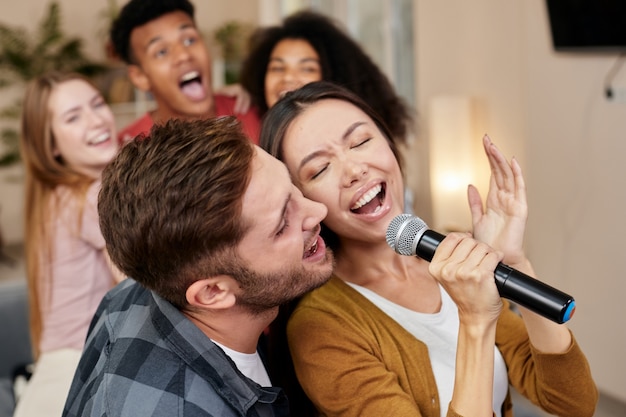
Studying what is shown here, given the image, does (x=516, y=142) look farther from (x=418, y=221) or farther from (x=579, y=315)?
(x=418, y=221)

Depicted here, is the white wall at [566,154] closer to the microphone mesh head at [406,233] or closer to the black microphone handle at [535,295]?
the microphone mesh head at [406,233]

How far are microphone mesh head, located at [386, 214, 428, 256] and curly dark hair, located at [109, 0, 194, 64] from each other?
1553 mm

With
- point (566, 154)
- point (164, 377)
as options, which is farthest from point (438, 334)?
point (566, 154)

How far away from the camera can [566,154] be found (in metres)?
3.19

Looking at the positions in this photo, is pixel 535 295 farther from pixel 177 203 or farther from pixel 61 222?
pixel 61 222

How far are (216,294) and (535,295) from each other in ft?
1.70

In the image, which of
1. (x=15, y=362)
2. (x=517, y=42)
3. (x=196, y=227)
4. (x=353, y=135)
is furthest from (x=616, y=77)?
(x=15, y=362)

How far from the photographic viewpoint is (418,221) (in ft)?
3.86

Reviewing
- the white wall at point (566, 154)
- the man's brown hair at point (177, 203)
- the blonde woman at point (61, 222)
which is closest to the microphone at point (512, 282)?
the man's brown hair at point (177, 203)

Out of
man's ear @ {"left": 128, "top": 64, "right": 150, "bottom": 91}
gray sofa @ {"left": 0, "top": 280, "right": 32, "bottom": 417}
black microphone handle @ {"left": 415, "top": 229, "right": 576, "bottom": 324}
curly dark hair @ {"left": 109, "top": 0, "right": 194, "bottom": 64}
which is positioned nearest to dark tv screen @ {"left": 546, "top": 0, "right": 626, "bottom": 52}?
curly dark hair @ {"left": 109, "top": 0, "right": 194, "bottom": 64}

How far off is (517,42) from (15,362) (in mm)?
2818

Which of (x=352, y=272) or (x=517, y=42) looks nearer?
(x=352, y=272)

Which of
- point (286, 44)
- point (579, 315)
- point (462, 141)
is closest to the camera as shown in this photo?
point (286, 44)

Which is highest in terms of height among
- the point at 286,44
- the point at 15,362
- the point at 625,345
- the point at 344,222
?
the point at 286,44
